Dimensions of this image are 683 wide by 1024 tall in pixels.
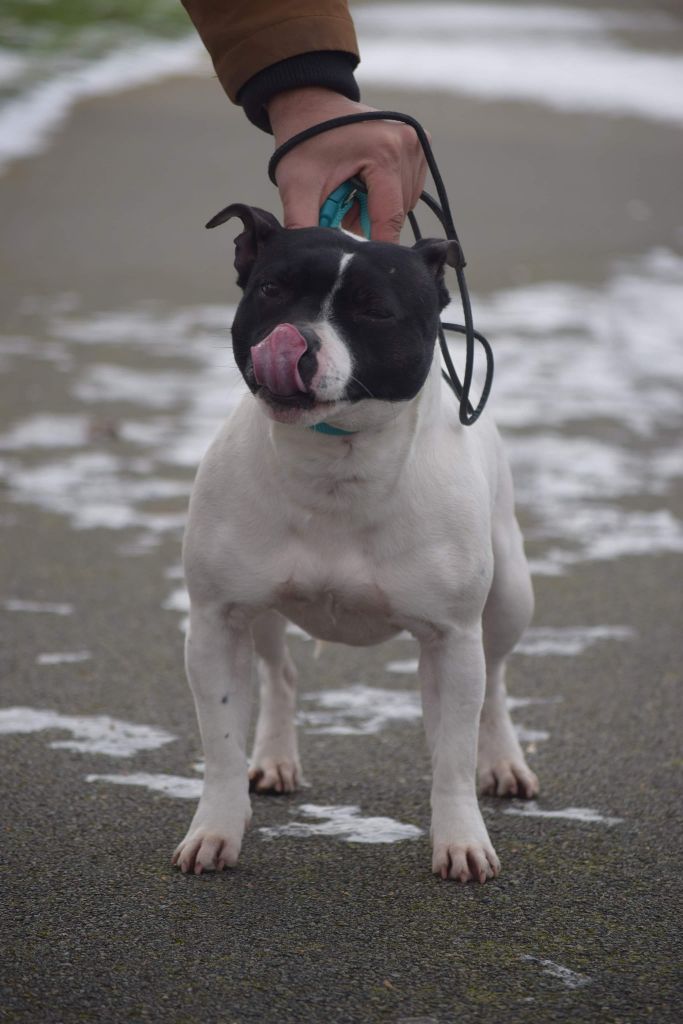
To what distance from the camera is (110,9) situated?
24094 mm

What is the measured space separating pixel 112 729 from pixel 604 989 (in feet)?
5.66

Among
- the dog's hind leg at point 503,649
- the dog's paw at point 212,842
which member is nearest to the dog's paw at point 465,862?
the dog's paw at point 212,842

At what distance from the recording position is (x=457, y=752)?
318 centimetres

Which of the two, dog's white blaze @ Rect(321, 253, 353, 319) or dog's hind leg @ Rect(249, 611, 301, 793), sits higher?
dog's white blaze @ Rect(321, 253, 353, 319)

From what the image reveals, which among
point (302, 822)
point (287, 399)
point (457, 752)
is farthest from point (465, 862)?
point (287, 399)

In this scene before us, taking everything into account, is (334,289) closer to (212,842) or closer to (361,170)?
(361,170)

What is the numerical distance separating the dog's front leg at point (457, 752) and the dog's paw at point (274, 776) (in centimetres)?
55

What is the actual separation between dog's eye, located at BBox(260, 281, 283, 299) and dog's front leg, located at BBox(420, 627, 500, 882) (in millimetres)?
780

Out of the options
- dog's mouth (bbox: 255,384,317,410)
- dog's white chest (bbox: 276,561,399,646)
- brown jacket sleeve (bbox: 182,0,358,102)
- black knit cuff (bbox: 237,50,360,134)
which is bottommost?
dog's white chest (bbox: 276,561,399,646)

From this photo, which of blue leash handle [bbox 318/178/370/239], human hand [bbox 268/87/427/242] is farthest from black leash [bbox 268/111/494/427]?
blue leash handle [bbox 318/178/370/239]

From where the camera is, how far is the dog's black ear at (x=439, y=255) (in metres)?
3.04

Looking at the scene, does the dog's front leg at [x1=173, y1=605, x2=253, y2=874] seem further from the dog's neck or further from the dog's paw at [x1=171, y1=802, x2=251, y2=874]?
the dog's neck

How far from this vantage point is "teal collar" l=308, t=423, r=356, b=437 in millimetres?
3002

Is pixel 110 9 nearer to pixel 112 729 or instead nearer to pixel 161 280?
pixel 161 280
